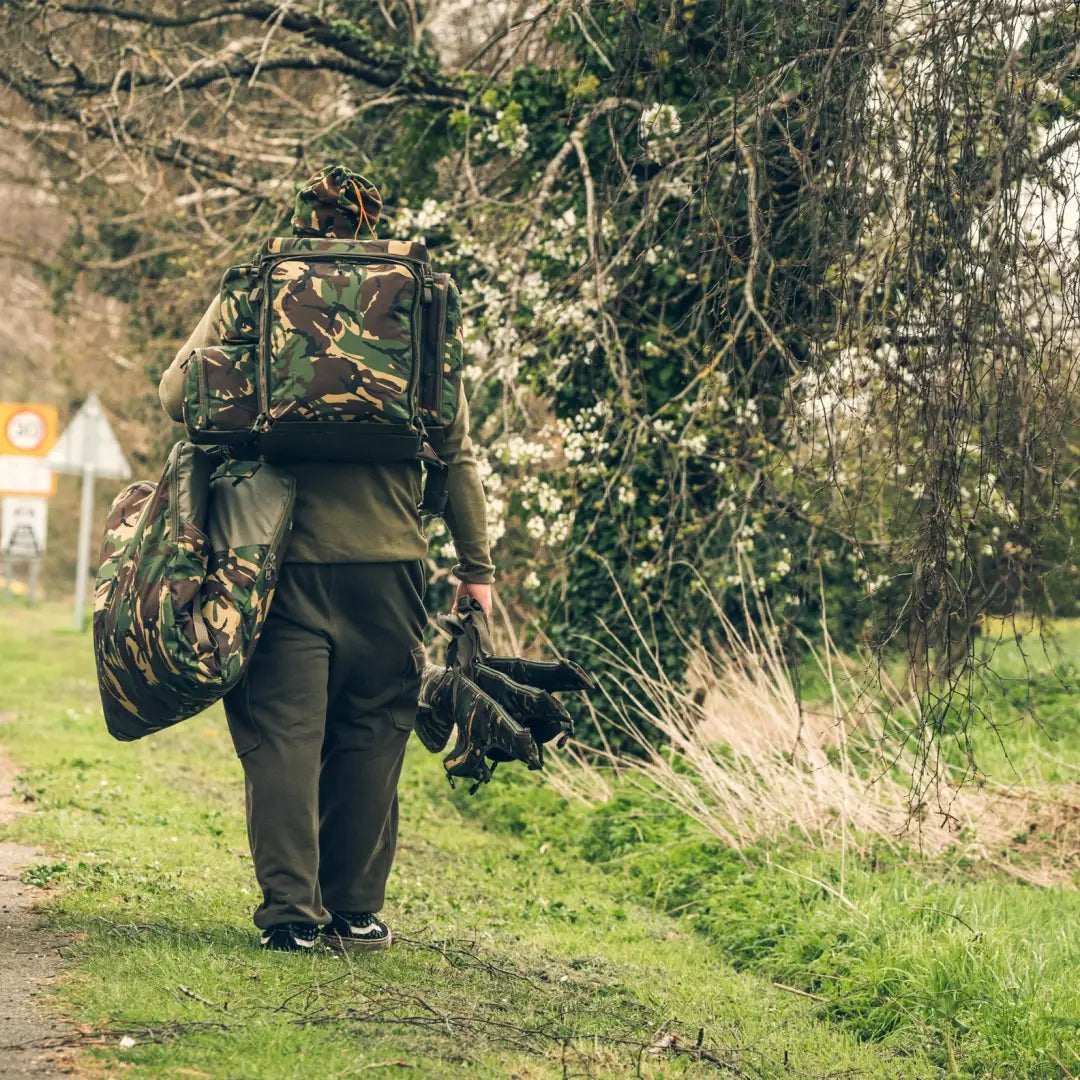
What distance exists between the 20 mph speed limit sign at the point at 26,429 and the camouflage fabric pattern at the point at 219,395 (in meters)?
12.9

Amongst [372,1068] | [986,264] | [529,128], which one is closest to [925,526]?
[986,264]

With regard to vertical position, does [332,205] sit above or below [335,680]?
above

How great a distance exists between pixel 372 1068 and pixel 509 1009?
84 centimetres

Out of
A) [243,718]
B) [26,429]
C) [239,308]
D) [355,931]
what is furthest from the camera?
[26,429]

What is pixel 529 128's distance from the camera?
1025 cm

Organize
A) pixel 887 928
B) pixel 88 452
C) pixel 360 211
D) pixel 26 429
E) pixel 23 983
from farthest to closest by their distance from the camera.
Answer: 1. pixel 88 452
2. pixel 26 429
3. pixel 887 928
4. pixel 360 211
5. pixel 23 983

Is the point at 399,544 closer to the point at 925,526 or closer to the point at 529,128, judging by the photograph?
the point at 925,526

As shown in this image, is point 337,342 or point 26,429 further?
point 26,429

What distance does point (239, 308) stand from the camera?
13.9 ft

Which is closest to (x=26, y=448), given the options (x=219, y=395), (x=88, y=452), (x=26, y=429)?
(x=26, y=429)

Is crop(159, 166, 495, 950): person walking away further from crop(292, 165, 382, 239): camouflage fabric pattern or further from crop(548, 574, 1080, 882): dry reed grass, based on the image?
crop(548, 574, 1080, 882): dry reed grass

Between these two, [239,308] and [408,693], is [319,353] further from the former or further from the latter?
[408,693]

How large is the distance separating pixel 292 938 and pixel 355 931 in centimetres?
28

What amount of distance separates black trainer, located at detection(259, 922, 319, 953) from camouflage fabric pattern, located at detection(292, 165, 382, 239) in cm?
199
